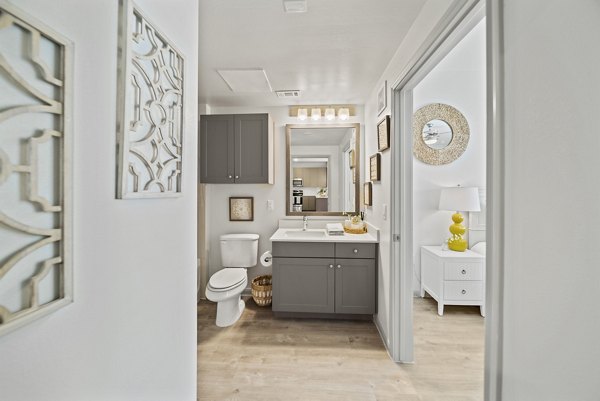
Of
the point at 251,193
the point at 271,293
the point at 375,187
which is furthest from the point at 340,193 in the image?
the point at 271,293

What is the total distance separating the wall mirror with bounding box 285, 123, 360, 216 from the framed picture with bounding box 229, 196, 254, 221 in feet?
1.47

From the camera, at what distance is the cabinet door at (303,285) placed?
2686mm

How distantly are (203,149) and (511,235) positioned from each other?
9.41 ft

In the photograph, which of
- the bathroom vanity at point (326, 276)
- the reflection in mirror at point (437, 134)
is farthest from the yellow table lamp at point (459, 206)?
the bathroom vanity at point (326, 276)

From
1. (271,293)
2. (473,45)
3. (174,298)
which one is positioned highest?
(473,45)

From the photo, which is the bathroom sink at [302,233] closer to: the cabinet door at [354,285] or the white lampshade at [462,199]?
the cabinet door at [354,285]

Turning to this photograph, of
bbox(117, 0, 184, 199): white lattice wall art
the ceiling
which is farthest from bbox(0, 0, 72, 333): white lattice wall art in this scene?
the ceiling

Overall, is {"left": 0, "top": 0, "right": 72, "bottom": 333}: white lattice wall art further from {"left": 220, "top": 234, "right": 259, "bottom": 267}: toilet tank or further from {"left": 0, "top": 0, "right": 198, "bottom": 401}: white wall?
{"left": 220, "top": 234, "right": 259, "bottom": 267}: toilet tank

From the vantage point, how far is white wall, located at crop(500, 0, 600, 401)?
2.06 feet

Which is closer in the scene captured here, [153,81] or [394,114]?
[153,81]

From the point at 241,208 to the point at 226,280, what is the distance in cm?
98

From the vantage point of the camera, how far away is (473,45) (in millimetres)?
2404

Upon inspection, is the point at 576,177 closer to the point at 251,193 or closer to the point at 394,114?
the point at 394,114

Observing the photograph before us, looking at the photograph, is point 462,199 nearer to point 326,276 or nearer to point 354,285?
point 354,285
